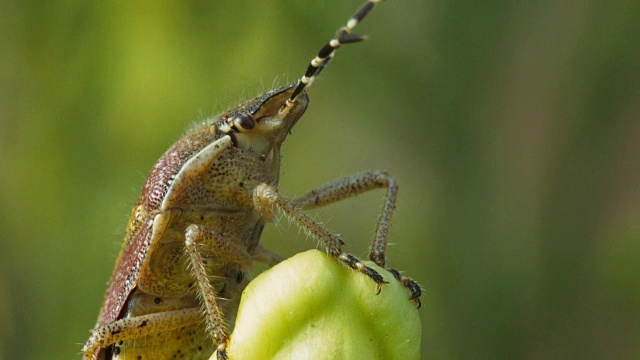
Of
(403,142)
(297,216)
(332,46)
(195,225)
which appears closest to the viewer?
(332,46)

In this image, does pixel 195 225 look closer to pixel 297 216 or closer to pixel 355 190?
pixel 297 216

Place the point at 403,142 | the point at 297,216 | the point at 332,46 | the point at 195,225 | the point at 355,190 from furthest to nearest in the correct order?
the point at 403,142 → the point at 355,190 → the point at 195,225 → the point at 297,216 → the point at 332,46

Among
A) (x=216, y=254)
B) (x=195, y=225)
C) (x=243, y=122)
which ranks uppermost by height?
(x=243, y=122)

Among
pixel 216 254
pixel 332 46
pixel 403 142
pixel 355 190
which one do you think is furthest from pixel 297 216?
pixel 403 142

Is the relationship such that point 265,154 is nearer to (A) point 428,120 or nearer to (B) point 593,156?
(A) point 428,120

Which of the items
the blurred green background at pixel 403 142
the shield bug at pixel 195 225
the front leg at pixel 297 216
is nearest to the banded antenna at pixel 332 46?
the shield bug at pixel 195 225

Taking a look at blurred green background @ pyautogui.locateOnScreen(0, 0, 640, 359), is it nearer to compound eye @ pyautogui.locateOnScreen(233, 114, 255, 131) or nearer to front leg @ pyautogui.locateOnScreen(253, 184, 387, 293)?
front leg @ pyautogui.locateOnScreen(253, 184, 387, 293)

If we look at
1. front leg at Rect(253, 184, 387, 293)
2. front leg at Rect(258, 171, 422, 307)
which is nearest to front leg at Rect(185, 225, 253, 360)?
front leg at Rect(253, 184, 387, 293)

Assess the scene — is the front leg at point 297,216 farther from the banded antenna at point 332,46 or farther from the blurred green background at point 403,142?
the banded antenna at point 332,46
